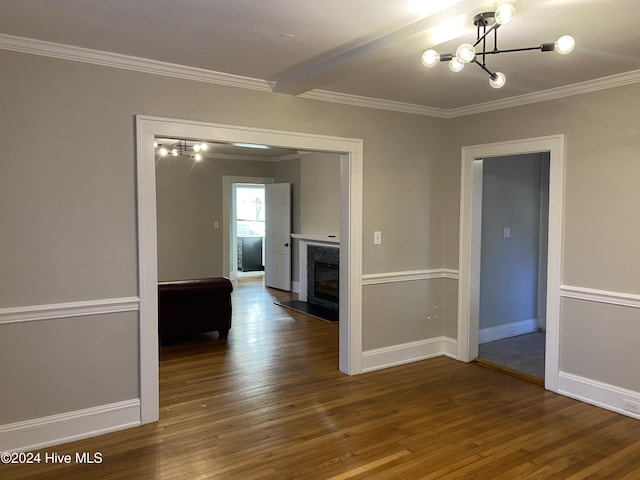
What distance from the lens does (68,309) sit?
296cm

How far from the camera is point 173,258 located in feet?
26.4

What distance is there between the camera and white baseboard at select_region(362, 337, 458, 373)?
432 cm

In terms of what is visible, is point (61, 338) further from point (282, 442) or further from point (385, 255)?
point (385, 255)

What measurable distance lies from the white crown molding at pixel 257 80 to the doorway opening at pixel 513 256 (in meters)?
0.89

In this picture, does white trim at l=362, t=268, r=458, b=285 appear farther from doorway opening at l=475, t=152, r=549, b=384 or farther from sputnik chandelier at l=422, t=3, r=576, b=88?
sputnik chandelier at l=422, t=3, r=576, b=88

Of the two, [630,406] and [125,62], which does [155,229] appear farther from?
[630,406]

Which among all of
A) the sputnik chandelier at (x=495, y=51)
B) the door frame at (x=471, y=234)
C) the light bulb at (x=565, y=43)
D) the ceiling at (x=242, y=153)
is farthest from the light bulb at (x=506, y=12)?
the ceiling at (x=242, y=153)

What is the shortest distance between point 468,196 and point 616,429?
226 centimetres

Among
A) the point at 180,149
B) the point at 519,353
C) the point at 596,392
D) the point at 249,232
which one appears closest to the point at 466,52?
the point at 596,392

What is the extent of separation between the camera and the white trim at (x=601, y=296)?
3.37m

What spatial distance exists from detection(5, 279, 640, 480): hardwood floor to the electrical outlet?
0.08 meters

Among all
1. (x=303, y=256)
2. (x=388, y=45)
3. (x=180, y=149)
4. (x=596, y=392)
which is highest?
(x=180, y=149)

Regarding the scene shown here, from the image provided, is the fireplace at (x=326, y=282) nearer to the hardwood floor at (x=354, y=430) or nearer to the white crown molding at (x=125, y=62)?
the hardwood floor at (x=354, y=430)

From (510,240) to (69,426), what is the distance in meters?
4.62
